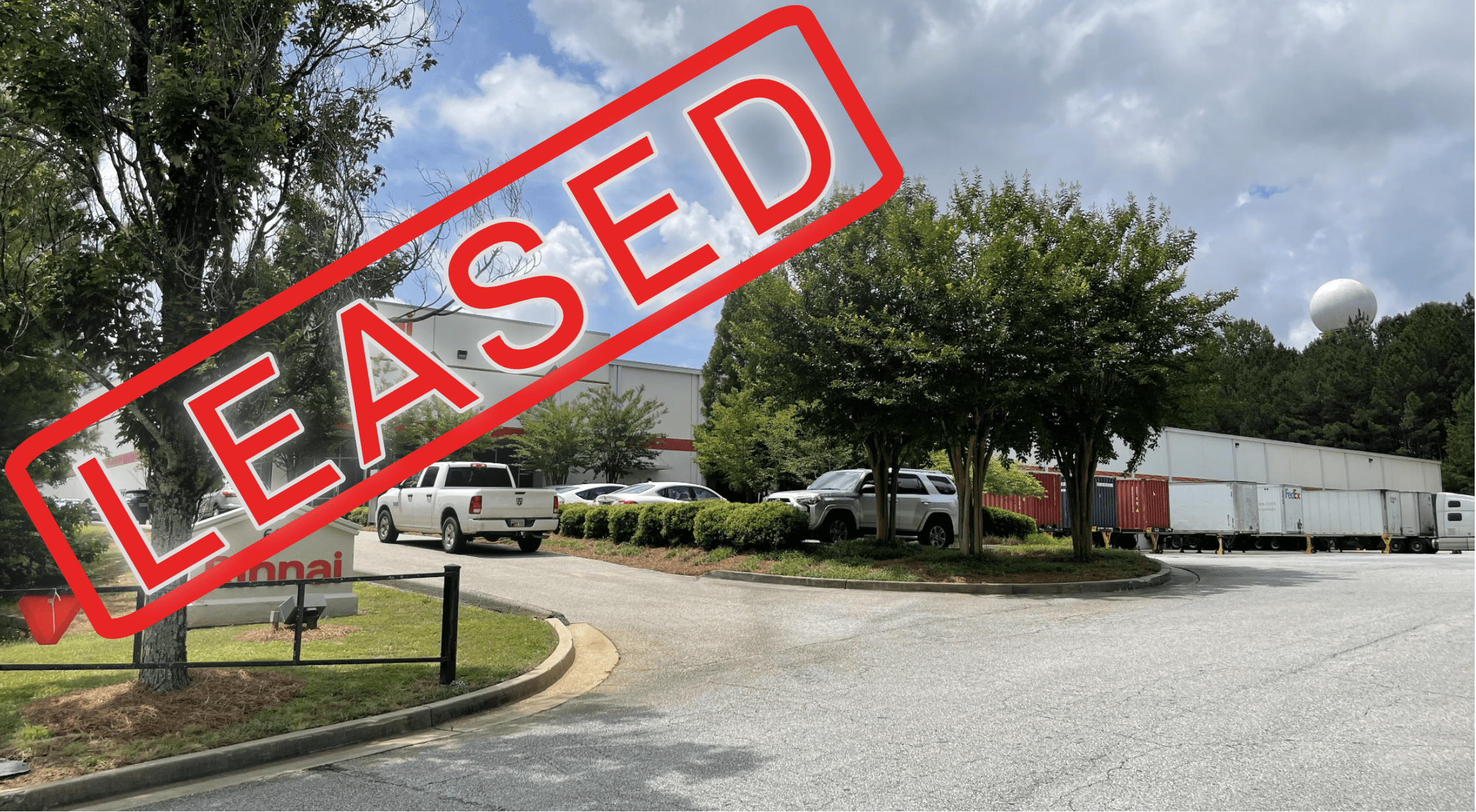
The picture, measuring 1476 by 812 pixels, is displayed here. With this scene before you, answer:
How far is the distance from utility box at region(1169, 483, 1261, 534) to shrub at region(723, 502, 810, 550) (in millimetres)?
16990

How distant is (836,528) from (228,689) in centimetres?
1310

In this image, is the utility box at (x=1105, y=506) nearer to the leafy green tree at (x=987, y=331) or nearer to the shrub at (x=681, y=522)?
the leafy green tree at (x=987, y=331)

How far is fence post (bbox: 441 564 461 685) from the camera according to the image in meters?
6.92

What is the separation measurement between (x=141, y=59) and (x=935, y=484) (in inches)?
671

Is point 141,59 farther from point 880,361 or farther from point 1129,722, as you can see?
point 880,361

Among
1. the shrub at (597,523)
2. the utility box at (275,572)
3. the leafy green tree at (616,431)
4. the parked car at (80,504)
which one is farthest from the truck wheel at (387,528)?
the leafy green tree at (616,431)

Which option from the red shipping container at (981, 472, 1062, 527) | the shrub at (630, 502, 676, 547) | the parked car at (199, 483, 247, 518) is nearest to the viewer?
the shrub at (630, 502, 676, 547)

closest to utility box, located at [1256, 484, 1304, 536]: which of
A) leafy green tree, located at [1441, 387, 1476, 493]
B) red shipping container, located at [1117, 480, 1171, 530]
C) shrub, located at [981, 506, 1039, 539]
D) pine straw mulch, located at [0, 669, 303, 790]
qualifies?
red shipping container, located at [1117, 480, 1171, 530]

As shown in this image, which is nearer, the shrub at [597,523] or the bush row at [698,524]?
the bush row at [698,524]

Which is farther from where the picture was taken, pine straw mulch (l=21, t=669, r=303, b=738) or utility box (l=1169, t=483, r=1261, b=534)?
utility box (l=1169, t=483, r=1261, b=534)

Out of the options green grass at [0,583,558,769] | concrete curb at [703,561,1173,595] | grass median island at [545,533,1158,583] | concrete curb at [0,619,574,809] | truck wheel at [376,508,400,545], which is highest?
truck wheel at [376,508,400,545]

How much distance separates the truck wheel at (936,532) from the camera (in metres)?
19.5

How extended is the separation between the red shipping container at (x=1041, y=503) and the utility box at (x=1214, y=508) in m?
0.59

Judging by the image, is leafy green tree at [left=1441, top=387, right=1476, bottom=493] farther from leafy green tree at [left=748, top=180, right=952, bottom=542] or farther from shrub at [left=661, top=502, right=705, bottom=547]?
shrub at [left=661, top=502, right=705, bottom=547]
